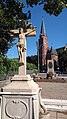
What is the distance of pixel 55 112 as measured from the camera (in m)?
8.21

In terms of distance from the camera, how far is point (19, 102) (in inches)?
243

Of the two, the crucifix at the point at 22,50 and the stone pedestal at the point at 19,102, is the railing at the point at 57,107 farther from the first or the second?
the crucifix at the point at 22,50

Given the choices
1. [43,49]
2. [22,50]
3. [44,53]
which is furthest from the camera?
[43,49]

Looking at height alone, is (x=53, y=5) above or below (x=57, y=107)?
above

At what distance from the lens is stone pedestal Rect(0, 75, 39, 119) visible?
6.13 metres

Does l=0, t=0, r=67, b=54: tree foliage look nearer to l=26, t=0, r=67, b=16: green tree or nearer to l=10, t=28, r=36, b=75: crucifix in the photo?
l=26, t=0, r=67, b=16: green tree

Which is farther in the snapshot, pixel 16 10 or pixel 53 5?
pixel 16 10

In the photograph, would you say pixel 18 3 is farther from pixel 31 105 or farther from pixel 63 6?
pixel 31 105

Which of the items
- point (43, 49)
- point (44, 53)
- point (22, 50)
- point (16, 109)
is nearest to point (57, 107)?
point (16, 109)

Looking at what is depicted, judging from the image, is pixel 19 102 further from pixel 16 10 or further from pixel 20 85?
pixel 16 10

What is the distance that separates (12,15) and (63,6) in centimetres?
268

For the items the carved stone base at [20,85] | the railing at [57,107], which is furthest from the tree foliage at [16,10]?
the railing at [57,107]

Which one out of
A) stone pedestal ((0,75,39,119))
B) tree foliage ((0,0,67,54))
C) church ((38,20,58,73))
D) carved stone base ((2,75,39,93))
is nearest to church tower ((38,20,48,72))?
church ((38,20,58,73))

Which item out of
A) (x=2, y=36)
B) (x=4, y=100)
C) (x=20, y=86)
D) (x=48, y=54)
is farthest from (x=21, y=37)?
(x=48, y=54)
